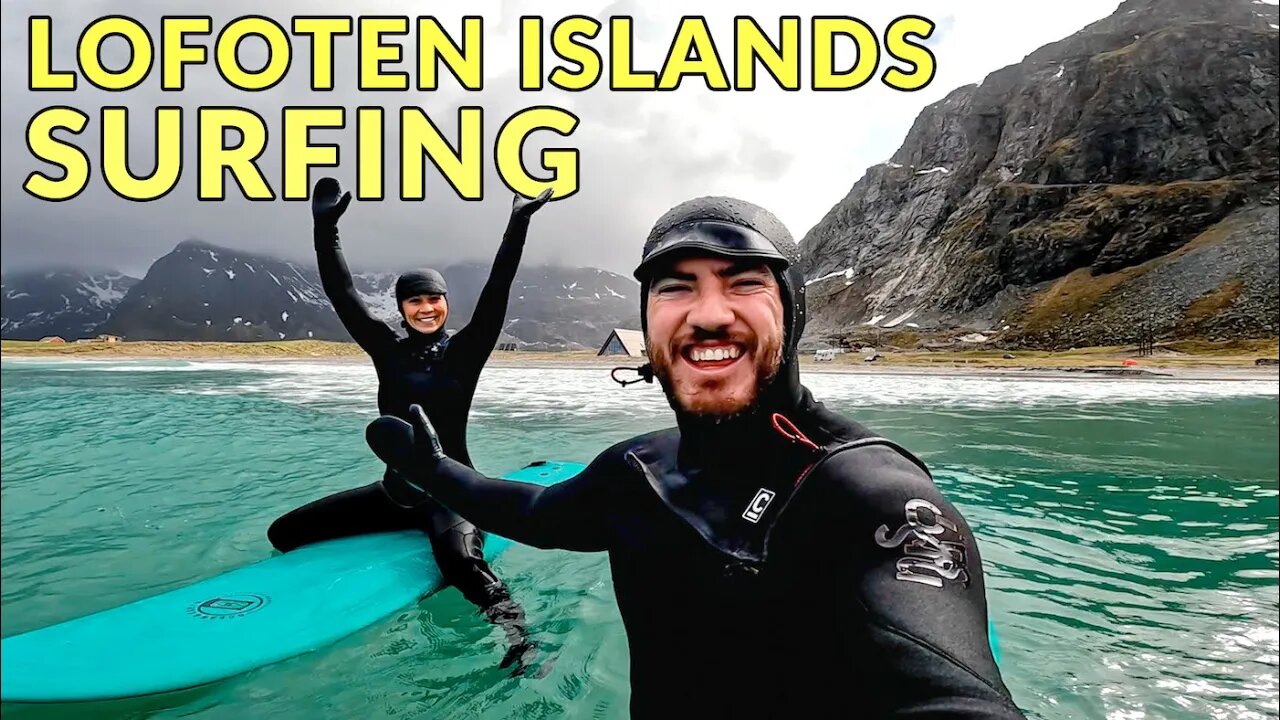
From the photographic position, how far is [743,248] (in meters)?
1.80

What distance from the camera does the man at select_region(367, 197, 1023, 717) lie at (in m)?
1.42

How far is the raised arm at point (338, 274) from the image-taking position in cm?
512

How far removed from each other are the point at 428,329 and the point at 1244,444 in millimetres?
18963

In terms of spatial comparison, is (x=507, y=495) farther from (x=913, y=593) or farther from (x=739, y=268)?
(x=913, y=593)

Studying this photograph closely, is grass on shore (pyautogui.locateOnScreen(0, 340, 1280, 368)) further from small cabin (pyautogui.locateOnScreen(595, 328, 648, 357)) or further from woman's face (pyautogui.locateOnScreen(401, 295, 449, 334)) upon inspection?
woman's face (pyautogui.locateOnScreen(401, 295, 449, 334))

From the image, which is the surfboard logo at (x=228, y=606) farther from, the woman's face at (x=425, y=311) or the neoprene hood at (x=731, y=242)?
the neoprene hood at (x=731, y=242)

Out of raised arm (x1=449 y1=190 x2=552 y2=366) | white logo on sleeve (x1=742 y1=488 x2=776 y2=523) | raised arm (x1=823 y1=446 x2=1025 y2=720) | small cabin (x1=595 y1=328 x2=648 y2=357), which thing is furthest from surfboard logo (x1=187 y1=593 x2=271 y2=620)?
small cabin (x1=595 y1=328 x2=648 y2=357)

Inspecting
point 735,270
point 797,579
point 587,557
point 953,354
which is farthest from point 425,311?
point 953,354

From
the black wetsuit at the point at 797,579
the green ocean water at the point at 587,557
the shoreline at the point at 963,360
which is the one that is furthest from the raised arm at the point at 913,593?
the shoreline at the point at 963,360

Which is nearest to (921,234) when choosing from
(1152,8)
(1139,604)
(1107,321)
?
(1107,321)

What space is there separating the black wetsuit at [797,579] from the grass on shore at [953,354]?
60957 millimetres

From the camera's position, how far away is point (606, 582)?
6.37 metres

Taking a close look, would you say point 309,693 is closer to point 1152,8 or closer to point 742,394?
point 742,394

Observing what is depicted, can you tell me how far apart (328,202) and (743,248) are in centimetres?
450
